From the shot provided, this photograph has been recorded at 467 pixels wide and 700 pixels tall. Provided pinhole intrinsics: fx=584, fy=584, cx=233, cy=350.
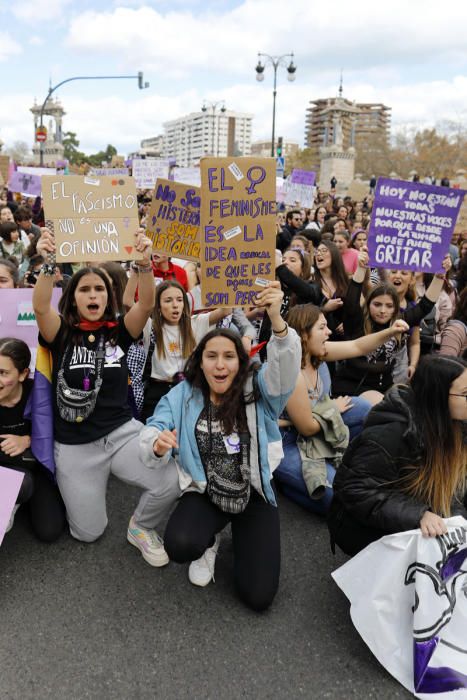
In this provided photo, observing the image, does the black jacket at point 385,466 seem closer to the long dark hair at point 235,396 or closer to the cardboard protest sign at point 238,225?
the long dark hair at point 235,396

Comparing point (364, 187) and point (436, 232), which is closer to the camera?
point (436, 232)

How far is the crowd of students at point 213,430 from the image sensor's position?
2.72 meters

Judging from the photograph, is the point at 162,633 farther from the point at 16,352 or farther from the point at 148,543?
the point at 16,352

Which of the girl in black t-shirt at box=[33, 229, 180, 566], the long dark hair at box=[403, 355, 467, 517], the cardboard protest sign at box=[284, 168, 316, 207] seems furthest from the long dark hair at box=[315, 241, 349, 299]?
the cardboard protest sign at box=[284, 168, 316, 207]

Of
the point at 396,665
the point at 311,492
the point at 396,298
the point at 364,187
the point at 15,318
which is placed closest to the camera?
the point at 396,665

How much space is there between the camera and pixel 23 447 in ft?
11.0

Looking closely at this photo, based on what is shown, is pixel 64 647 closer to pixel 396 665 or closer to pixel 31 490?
pixel 31 490

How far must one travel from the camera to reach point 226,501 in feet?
9.95

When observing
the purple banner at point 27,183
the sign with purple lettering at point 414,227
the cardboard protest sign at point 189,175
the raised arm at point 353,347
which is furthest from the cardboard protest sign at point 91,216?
the purple banner at point 27,183

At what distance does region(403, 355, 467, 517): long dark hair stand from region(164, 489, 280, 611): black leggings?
770 mm

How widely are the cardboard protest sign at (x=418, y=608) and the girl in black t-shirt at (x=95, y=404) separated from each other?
1233 mm

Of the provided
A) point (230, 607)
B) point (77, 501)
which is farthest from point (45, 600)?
point (230, 607)

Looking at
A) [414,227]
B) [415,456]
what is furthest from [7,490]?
[414,227]

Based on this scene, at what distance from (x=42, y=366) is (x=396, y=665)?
236cm
